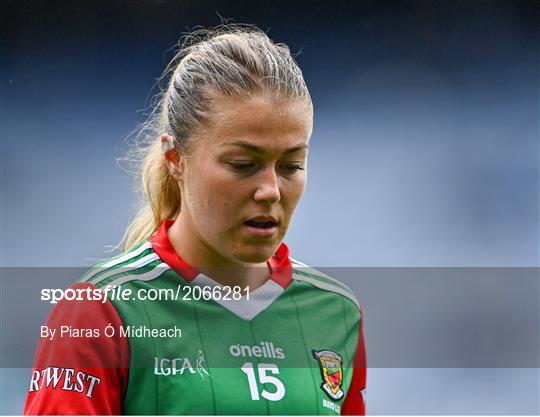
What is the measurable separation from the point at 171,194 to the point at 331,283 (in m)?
0.36

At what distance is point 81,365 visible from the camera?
1.32 meters

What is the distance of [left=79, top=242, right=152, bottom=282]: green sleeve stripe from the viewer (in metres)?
1.44

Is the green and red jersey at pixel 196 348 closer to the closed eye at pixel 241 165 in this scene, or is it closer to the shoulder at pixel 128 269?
A: the shoulder at pixel 128 269

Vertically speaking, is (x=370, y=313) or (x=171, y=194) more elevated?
(x=370, y=313)

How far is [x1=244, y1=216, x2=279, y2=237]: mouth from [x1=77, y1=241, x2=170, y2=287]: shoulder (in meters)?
0.17

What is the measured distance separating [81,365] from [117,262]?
8.3 inches

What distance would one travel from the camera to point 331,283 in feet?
5.60

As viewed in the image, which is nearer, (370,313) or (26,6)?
(370,313)

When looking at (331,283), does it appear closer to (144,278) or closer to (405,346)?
(144,278)

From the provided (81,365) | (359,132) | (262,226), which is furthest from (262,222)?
(359,132)

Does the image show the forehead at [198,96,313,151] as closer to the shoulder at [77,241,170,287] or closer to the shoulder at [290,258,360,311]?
the shoulder at [77,241,170,287]

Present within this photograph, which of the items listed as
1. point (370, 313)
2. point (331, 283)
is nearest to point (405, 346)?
point (370, 313)

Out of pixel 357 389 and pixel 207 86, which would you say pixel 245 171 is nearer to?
pixel 207 86

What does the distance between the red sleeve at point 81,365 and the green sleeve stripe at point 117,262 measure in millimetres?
75
